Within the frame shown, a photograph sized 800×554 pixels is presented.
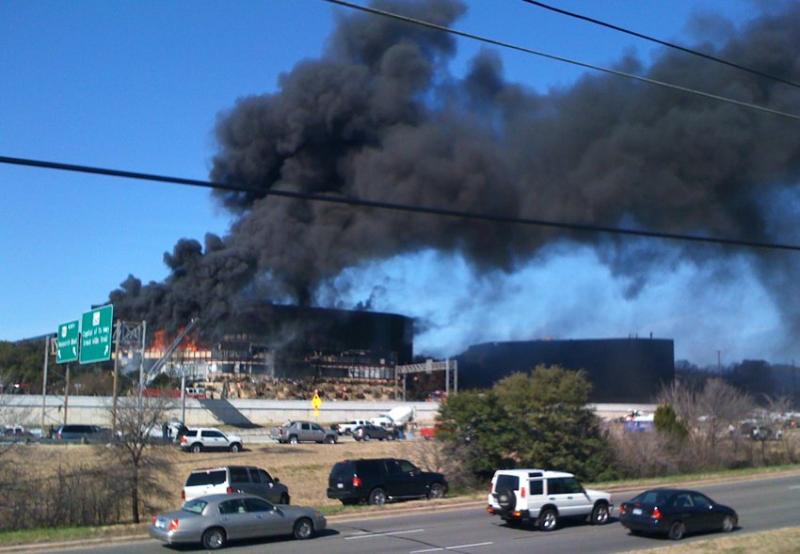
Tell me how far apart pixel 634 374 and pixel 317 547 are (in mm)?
76598

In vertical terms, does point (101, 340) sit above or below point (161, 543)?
Answer: above

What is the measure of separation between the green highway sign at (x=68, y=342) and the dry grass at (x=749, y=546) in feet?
105

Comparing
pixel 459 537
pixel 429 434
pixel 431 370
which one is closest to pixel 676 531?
pixel 459 537

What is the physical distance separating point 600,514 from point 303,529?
7.13 m

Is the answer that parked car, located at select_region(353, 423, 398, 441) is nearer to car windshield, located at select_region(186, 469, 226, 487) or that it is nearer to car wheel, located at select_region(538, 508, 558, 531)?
car windshield, located at select_region(186, 469, 226, 487)

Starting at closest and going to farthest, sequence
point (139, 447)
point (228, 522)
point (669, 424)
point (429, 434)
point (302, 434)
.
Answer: point (228, 522) → point (139, 447) → point (669, 424) → point (429, 434) → point (302, 434)

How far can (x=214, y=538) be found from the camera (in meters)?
17.2

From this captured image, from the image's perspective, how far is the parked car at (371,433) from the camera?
56.0 m

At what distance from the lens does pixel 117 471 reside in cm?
2445

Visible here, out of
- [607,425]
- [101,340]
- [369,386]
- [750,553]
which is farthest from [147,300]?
[750,553]

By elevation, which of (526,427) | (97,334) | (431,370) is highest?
(97,334)

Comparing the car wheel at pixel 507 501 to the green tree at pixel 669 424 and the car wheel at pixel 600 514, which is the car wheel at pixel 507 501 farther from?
the green tree at pixel 669 424

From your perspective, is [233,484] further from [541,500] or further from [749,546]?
[749,546]

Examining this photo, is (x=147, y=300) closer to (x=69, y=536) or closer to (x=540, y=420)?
(x=540, y=420)
